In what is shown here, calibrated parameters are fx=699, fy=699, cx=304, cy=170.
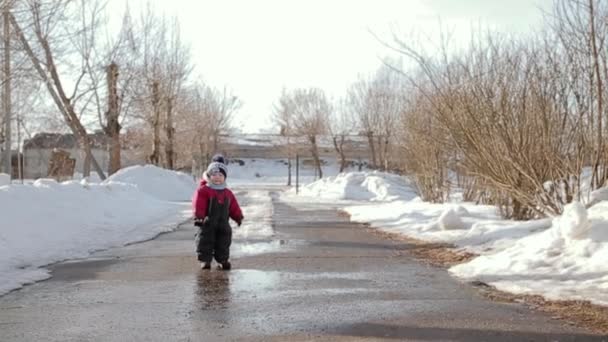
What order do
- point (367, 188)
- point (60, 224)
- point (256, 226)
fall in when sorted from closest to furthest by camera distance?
point (60, 224) < point (256, 226) < point (367, 188)

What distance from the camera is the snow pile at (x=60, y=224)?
9570mm

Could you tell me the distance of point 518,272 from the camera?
309 inches

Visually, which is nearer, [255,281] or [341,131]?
[255,281]

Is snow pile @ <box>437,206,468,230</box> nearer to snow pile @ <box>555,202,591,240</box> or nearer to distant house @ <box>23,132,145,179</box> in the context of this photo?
snow pile @ <box>555,202,591,240</box>

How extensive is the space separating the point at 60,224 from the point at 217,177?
462 centimetres

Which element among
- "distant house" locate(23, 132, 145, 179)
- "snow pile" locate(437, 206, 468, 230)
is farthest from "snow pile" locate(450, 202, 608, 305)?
"distant house" locate(23, 132, 145, 179)

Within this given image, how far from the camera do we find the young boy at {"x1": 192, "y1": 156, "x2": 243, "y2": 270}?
9.20 metres

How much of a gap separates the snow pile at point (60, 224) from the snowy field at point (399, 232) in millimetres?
19

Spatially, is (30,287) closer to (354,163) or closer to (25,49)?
(25,49)

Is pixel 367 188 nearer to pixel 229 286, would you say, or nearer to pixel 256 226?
pixel 256 226

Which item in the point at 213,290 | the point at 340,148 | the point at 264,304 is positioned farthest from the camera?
the point at 340,148

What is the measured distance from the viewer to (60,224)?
12.6 metres

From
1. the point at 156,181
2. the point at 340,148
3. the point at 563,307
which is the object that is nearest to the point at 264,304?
the point at 563,307

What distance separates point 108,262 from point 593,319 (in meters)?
6.56
